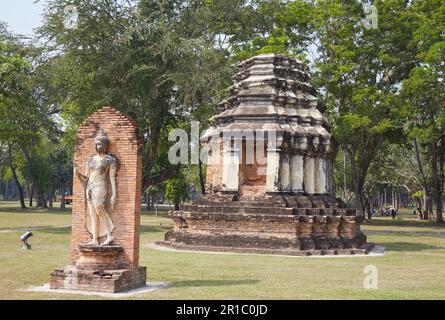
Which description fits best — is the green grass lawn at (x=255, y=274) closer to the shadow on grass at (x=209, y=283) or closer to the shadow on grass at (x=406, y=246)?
the shadow on grass at (x=209, y=283)

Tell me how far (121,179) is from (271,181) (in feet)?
32.8

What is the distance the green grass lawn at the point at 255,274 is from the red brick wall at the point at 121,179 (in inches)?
45.2

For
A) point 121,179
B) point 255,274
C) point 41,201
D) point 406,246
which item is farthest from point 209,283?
point 41,201

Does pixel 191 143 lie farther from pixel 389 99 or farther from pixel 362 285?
pixel 362 285

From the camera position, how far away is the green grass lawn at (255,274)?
10.4 meters

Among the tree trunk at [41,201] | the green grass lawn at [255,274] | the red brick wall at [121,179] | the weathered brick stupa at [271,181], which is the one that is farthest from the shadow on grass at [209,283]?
the tree trunk at [41,201]

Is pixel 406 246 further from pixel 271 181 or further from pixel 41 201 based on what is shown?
pixel 41 201

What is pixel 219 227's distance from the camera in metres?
19.6

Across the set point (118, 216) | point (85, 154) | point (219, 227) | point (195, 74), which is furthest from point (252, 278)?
point (195, 74)

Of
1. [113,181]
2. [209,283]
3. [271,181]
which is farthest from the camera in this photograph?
[271,181]

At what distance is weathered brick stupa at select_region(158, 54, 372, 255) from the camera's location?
18969 millimetres

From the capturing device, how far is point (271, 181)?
20062 mm

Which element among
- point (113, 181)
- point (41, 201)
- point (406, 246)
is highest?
point (113, 181)

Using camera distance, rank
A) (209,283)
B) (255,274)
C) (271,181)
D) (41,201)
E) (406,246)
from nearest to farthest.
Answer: (209,283)
(255,274)
(271,181)
(406,246)
(41,201)
